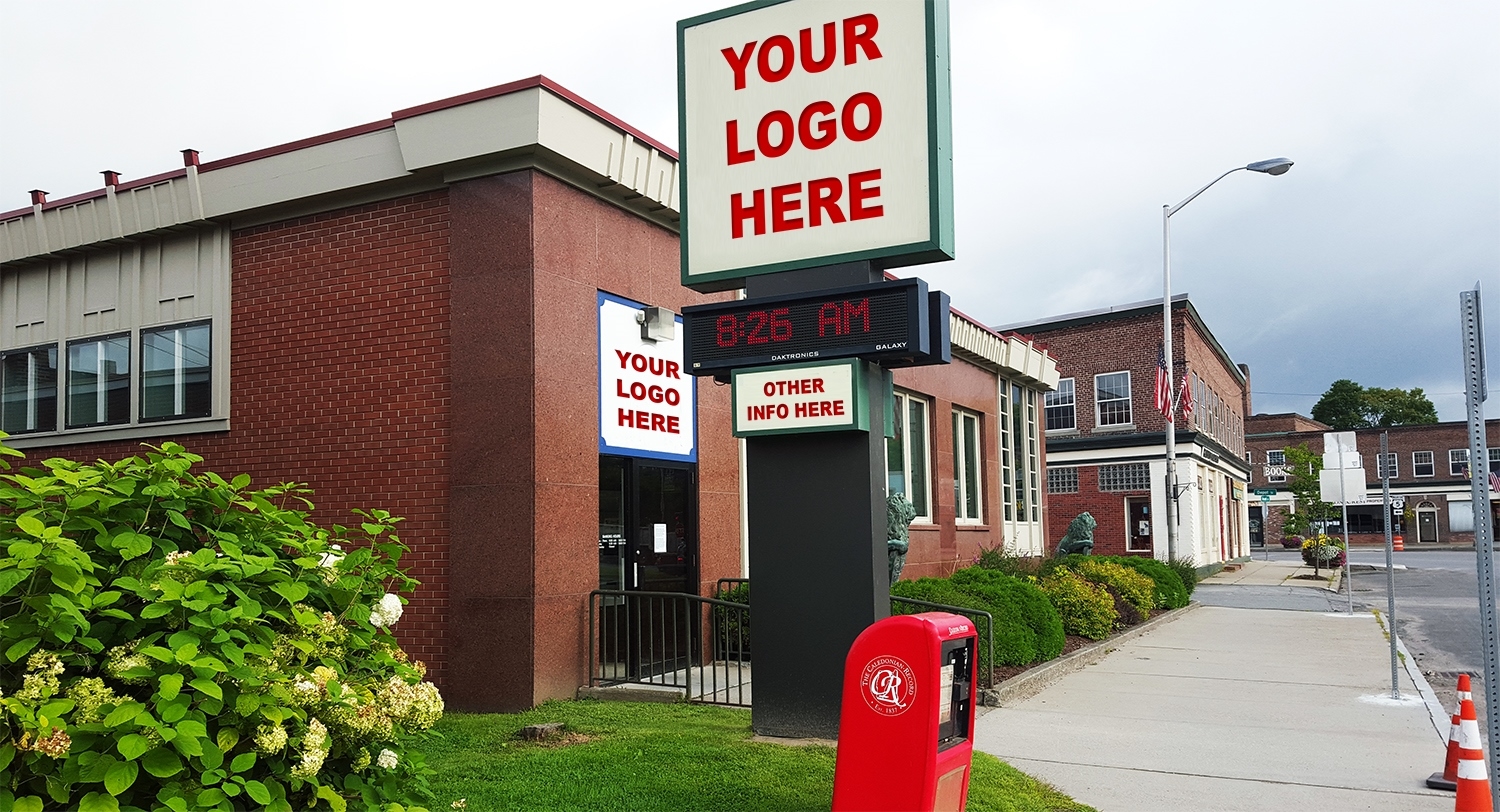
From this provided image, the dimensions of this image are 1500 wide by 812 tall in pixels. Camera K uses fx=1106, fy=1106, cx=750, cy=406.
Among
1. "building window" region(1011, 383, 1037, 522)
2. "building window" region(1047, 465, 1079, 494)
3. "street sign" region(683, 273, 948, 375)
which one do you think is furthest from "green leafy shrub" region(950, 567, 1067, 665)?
"building window" region(1047, 465, 1079, 494)

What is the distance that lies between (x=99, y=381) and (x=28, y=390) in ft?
5.84

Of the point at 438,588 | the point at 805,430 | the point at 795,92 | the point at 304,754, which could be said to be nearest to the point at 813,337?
the point at 805,430

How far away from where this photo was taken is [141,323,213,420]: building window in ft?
41.6

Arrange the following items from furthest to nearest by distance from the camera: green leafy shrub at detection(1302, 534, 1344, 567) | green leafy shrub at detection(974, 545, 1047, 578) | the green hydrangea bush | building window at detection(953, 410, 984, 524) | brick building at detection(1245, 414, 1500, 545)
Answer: brick building at detection(1245, 414, 1500, 545) → green leafy shrub at detection(1302, 534, 1344, 567) → building window at detection(953, 410, 984, 524) → green leafy shrub at detection(974, 545, 1047, 578) → the green hydrangea bush

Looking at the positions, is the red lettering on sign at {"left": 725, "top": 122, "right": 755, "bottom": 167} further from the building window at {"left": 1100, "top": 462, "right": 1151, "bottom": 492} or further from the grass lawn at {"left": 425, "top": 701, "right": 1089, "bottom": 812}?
the building window at {"left": 1100, "top": 462, "right": 1151, "bottom": 492}

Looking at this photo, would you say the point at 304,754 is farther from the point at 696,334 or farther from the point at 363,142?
the point at 363,142

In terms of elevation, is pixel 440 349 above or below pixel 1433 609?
above

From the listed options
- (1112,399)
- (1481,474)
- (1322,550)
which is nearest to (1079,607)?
(1481,474)

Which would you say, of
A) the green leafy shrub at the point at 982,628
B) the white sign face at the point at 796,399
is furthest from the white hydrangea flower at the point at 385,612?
the green leafy shrub at the point at 982,628

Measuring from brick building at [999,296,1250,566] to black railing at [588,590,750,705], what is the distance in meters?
29.8

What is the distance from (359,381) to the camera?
11344 mm

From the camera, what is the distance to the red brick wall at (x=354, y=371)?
35.4 feet

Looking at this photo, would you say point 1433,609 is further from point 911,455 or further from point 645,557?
point 645,557

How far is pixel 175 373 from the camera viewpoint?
12992mm
